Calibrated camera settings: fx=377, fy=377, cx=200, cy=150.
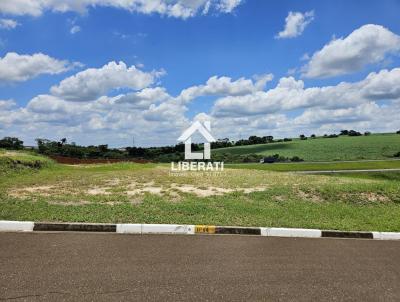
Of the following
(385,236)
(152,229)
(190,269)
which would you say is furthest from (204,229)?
(385,236)

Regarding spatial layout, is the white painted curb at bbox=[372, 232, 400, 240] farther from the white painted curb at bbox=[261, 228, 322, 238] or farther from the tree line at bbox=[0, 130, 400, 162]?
the tree line at bbox=[0, 130, 400, 162]

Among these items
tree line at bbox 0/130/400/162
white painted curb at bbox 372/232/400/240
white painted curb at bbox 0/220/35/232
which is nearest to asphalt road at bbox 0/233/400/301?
white painted curb at bbox 0/220/35/232

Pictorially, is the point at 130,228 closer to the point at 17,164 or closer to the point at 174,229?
the point at 174,229

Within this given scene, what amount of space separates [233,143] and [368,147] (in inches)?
1305

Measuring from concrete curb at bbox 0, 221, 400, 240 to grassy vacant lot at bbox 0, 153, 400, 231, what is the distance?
45cm

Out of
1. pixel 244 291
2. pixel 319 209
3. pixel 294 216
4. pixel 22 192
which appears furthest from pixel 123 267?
pixel 22 192

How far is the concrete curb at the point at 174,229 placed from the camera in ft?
28.7

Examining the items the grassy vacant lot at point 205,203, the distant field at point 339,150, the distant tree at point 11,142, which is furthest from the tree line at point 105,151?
the grassy vacant lot at point 205,203

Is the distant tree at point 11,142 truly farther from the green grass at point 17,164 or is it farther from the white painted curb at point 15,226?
the white painted curb at point 15,226

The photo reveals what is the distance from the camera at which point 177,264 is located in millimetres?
6379

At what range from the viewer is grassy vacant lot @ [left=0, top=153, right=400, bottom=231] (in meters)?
9.87

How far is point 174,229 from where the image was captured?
8.88m

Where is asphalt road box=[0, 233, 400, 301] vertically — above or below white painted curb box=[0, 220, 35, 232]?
below

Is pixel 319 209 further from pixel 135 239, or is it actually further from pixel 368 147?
pixel 368 147
